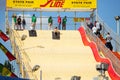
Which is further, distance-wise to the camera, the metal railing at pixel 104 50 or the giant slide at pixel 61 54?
the metal railing at pixel 104 50

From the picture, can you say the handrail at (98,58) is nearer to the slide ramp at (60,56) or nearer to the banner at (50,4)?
the slide ramp at (60,56)

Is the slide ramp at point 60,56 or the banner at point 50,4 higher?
the banner at point 50,4

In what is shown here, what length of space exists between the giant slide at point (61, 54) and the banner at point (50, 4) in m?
5.35

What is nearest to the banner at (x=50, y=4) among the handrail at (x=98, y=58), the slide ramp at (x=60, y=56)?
the handrail at (x=98, y=58)

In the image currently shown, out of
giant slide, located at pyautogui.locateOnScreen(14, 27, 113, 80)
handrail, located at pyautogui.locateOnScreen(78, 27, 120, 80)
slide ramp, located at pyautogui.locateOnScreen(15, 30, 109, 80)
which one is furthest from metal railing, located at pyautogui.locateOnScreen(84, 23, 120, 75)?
slide ramp, located at pyautogui.locateOnScreen(15, 30, 109, 80)

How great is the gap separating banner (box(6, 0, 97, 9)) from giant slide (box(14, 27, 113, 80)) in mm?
5353

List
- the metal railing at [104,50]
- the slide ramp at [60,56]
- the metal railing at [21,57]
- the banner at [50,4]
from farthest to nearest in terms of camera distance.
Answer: the banner at [50,4], the metal railing at [104,50], the slide ramp at [60,56], the metal railing at [21,57]

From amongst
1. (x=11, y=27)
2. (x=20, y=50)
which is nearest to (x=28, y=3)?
(x=11, y=27)

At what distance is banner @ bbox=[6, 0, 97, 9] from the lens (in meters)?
49.4

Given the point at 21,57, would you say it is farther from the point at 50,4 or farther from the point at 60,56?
the point at 50,4

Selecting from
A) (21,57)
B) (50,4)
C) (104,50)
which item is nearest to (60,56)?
(21,57)

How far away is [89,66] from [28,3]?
633 inches

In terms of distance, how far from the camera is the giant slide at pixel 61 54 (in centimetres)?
3344

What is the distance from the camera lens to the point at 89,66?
34.8m
